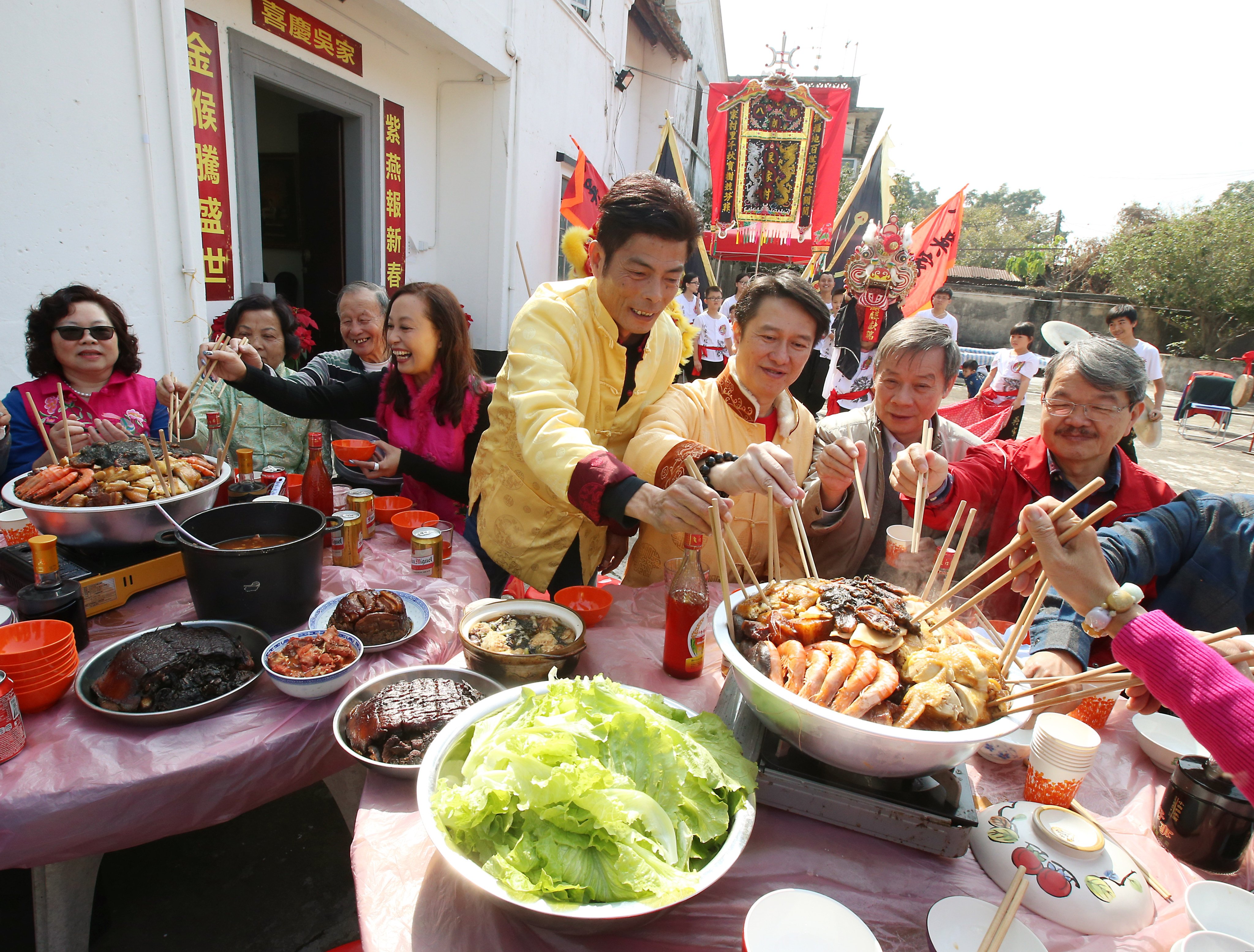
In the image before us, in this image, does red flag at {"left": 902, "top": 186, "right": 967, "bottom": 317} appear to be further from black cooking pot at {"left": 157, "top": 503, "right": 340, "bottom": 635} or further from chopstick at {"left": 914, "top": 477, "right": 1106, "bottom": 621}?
black cooking pot at {"left": 157, "top": 503, "right": 340, "bottom": 635}

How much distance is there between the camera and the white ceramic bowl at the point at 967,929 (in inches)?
41.2

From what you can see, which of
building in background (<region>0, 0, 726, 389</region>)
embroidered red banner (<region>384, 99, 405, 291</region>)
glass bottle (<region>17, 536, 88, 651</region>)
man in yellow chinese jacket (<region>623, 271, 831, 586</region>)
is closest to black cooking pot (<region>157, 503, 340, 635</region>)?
Answer: glass bottle (<region>17, 536, 88, 651</region>)

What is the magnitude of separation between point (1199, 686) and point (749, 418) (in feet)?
5.81

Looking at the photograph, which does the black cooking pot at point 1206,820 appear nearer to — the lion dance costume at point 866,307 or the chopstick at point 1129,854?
the chopstick at point 1129,854

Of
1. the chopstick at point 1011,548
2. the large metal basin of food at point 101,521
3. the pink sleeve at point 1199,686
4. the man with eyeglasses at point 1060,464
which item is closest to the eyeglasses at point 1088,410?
the man with eyeglasses at point 1060,464

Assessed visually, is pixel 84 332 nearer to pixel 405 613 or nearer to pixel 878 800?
pixel 405 613

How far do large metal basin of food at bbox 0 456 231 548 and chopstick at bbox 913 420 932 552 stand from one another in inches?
90.9

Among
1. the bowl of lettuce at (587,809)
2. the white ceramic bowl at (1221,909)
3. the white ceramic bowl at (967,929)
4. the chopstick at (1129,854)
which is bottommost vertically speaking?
the chopstick at (1129,854)

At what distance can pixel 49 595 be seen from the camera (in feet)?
5.61

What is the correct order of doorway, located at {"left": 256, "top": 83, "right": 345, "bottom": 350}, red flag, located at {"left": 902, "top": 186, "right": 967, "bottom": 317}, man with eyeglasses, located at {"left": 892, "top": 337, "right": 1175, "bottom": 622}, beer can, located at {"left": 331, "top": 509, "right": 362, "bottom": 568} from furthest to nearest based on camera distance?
red flag, located at {"left": 902, "top": 186, "right": 967, "bottom": 317}, doorway, located at {"left": 256, "top": 83, "right": 345, "bottom": 350}, beer can, located at {"left": 331, "top": 509, "right": 362, "bottom": 568}, man with eyeglasses, located at {"left": 892, "top": 337, "right": 1175, "bottom": 622}

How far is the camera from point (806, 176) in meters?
11.6

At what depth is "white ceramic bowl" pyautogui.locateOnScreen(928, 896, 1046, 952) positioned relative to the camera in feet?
3.43

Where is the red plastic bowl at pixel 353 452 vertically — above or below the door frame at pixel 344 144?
below

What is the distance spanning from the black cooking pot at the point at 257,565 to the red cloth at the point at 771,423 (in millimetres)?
1768
